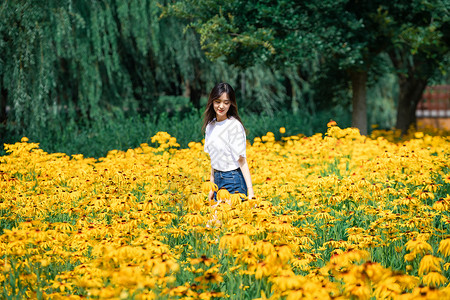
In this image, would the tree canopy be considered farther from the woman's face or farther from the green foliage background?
the woman's face

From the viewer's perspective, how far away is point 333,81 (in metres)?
11.1

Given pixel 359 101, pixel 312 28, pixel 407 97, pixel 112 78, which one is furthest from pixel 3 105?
pixel 407 97

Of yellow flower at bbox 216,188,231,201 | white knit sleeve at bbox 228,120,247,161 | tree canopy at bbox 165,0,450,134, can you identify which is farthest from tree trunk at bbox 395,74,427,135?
yellow flower at bbox 216,188,231,201

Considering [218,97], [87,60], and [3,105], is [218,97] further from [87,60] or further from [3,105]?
[3,105]

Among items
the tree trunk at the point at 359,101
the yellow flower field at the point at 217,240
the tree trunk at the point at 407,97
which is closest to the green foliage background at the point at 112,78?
the tree trunk at the point at 359,101

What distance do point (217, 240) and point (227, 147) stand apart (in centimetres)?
96

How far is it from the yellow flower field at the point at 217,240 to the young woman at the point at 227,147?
336 mm

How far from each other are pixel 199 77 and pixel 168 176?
5.99 meters

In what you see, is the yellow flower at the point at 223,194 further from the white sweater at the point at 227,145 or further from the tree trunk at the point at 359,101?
the tree trunk at the point at 359,101

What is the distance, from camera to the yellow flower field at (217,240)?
2281mm

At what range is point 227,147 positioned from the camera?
3971mm

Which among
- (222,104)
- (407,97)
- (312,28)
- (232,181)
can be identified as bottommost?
(232,181)

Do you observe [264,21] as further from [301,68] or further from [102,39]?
[301,68]

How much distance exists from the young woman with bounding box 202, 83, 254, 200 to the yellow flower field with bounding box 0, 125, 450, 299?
0.34 meters
